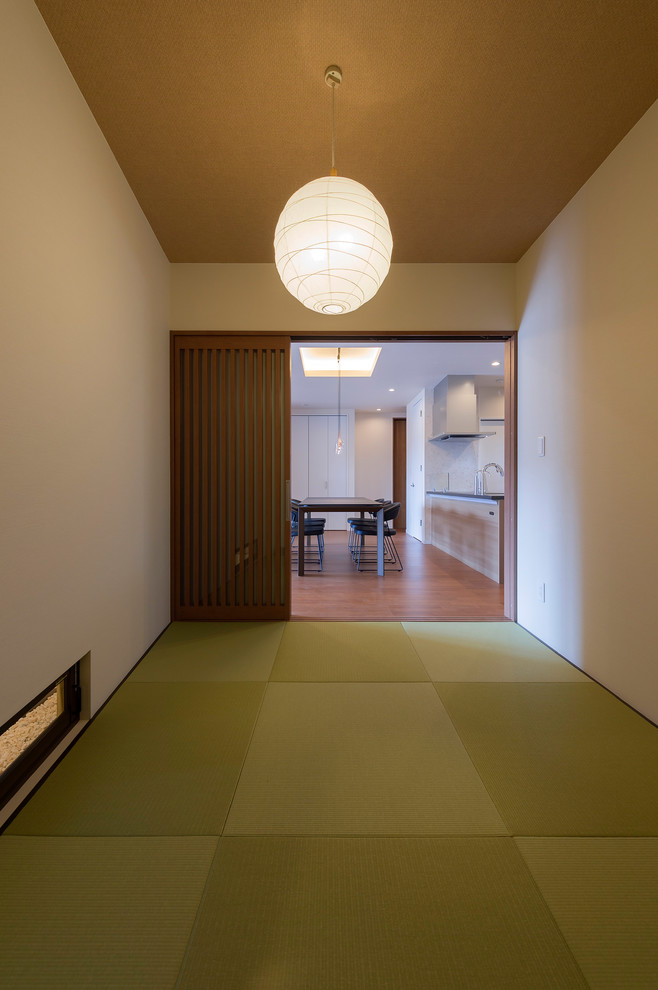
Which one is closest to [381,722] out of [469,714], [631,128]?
[469,714]

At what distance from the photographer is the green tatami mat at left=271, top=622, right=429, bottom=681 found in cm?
252

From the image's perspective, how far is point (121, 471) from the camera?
2404 mm

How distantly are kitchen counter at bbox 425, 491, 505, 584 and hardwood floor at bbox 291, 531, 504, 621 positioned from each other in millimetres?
174

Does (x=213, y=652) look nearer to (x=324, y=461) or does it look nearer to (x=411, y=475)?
(x=411, y=475)

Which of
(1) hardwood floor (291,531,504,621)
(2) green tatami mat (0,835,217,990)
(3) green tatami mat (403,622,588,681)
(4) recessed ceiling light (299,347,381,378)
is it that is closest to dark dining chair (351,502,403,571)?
(1) hardwood floor (291,531,504,621)

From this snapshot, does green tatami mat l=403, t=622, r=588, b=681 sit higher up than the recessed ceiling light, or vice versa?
the recessed ceiling light

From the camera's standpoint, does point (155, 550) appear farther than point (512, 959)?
Yes

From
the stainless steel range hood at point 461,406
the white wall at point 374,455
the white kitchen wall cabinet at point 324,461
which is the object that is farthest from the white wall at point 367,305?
the white wall at point 374,455

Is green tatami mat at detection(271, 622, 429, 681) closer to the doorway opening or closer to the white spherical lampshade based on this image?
the doorway opening

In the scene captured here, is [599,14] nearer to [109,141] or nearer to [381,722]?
[109,141]

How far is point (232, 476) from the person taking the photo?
3.50 metres

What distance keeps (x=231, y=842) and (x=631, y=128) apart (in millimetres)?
3504

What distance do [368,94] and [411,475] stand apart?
7.87 metres

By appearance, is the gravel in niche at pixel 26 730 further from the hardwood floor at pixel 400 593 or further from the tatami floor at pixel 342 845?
the hardwood floor at pixel 400 593
